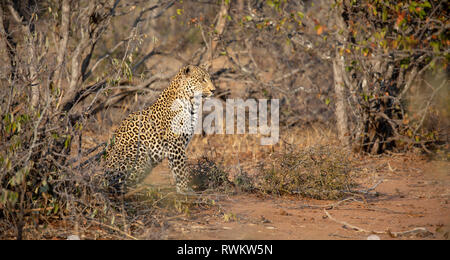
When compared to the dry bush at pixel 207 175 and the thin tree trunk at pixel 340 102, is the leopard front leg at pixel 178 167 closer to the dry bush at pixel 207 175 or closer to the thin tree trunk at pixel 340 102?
the dry bush at pixel 207 175

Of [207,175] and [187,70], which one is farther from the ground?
[187,70]

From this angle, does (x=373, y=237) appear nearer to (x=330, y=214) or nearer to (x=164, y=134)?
(x=330, y=214)

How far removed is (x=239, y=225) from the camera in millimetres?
5711

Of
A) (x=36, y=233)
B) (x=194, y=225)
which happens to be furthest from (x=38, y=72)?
(x=194, y=225)

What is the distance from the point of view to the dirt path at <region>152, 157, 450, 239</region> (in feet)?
17.6

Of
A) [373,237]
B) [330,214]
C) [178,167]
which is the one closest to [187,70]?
[178,167]

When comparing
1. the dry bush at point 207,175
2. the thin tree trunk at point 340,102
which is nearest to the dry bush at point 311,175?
Answer: the dry bush at point 207,175

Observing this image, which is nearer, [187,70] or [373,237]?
[373,237]

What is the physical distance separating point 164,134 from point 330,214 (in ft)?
7.70

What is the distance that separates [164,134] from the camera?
7148mm

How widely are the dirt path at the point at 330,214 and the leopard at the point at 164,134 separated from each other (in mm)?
905

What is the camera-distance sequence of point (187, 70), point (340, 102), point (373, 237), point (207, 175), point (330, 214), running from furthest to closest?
point (340, 102) < point (187, 70) < point (207, 175) < point (330, 214) < point (373, 237)

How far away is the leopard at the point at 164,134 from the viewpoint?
6.79m
